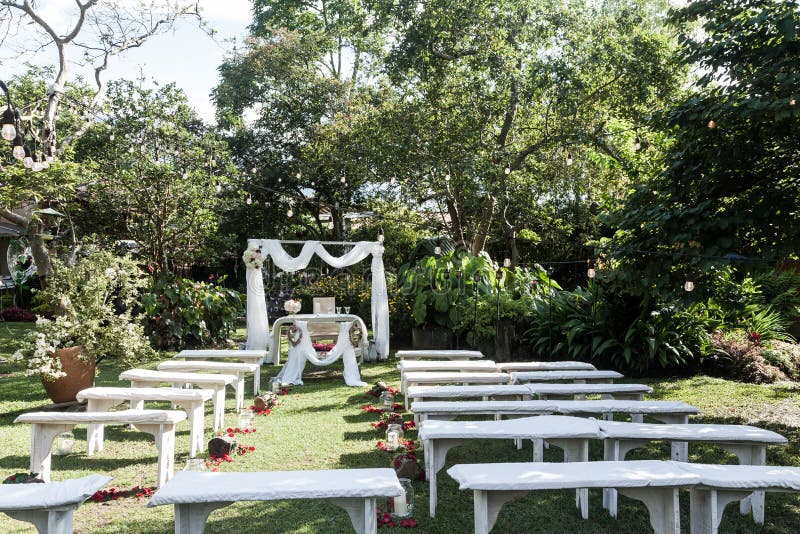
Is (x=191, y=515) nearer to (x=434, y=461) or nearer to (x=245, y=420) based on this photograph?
(x=434, y=461)

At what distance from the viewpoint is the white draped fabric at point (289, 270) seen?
10.5 metres

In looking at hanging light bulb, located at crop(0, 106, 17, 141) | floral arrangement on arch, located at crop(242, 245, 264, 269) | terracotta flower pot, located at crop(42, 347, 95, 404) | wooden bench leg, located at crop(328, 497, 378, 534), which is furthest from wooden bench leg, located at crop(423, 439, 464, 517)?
floral arrangement on arch, located at crop(242, 245, 264, 269)

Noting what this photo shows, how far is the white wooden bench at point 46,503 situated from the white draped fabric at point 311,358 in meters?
5.67

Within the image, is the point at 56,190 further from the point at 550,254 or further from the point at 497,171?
the point at 550,254

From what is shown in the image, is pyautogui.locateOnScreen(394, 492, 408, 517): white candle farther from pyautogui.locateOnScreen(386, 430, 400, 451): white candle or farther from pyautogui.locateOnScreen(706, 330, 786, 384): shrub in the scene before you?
pyautogui.locateOnScreen(706, 330, 786, 384): shrub

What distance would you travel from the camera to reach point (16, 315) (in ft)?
50.1

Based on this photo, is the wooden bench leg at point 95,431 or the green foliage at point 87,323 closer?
the wooden bench leg at point 95,431

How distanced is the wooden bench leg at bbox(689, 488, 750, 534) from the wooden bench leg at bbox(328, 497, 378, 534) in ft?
5.23

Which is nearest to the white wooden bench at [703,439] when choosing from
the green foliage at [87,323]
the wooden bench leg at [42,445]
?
the wooden bench leg at [42,445]

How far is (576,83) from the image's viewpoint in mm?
9656

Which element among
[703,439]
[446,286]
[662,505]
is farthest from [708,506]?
[446,286]

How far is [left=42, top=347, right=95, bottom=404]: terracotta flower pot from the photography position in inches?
259

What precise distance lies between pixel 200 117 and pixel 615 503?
59.2 ft

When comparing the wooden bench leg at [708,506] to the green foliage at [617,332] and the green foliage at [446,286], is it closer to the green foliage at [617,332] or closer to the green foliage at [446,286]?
the green foliage at [617,332]
